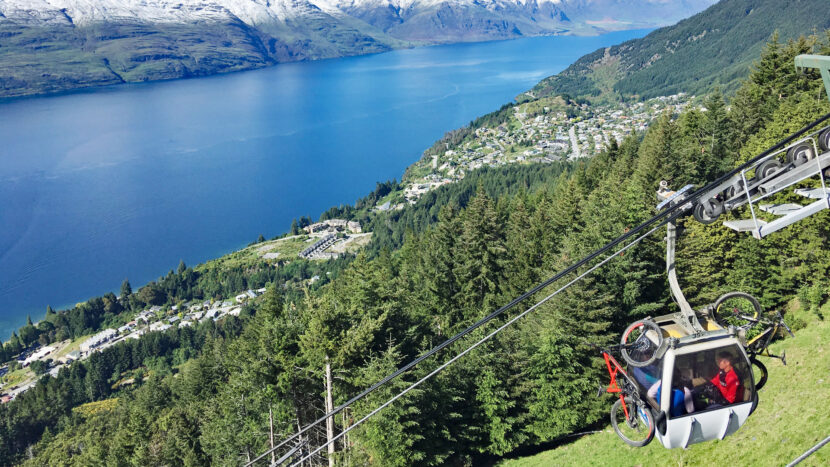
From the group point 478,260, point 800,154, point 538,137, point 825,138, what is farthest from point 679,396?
point 538,137

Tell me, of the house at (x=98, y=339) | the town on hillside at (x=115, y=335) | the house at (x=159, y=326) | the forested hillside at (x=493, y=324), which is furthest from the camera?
the house at (x=159, y=326)

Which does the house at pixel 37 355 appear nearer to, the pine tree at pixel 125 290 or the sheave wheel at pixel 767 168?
the pine tree at pixel 125 290

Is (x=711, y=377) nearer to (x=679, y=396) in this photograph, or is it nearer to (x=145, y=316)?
(x=679, y=396)

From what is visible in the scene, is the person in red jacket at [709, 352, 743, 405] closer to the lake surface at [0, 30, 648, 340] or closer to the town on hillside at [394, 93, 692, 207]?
the lake surface at [0, 30, 648, 340]

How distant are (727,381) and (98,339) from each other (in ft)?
350

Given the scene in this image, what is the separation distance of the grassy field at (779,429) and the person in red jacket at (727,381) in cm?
529

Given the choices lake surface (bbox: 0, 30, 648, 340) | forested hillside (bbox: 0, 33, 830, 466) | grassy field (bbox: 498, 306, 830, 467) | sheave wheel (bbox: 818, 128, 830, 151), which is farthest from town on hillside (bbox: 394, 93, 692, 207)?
sheave wheel (bbox: 818, 128, 830, 151)

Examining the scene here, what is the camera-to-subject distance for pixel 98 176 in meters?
138

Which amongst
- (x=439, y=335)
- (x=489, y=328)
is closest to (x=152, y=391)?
(x=439, y=335)

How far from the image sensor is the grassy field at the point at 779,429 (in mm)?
12113

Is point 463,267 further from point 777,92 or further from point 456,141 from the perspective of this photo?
point 456,141

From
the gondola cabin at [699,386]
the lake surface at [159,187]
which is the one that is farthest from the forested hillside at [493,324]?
the lake surface at [159,187]

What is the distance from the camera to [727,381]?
7852 mm

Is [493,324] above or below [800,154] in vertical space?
below
